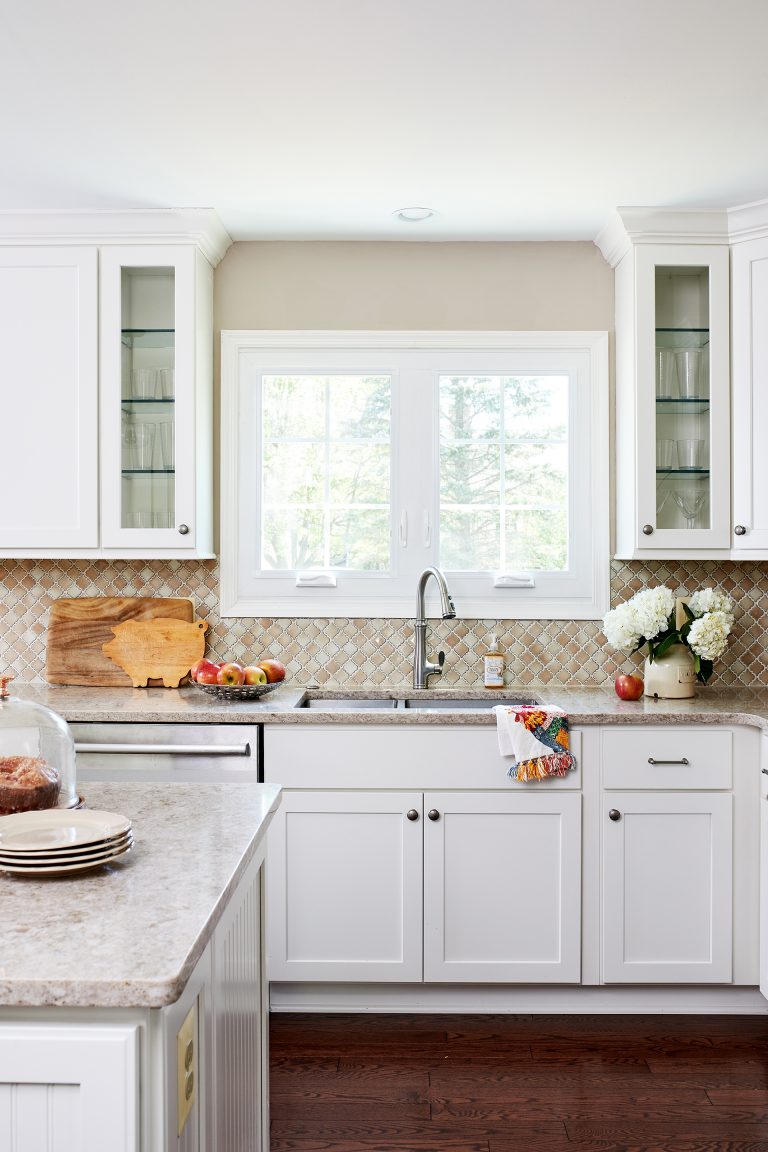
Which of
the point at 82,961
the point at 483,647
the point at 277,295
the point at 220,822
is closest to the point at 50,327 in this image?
the point at 277,295

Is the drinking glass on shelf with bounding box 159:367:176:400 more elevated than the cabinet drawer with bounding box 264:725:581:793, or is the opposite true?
the drinking glass on shelf with bounding box 159:367:176:400

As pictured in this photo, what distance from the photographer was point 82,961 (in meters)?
1.06

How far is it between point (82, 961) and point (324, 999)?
209 centimetres

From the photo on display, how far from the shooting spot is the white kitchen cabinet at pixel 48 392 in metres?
3.21

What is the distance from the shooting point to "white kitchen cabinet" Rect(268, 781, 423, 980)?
2883 mm

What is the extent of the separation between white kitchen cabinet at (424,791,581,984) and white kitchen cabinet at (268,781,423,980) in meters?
0.07

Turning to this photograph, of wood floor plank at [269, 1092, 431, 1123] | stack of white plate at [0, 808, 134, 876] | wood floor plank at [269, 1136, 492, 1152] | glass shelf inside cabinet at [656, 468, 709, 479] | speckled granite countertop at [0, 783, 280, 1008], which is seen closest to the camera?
speckled granite countertop at [0, 783, 280, 1008]

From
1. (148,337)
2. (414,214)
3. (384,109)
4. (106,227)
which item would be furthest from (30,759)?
(414,214)

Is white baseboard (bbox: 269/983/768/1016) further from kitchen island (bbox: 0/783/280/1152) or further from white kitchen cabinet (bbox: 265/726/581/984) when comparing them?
kitchen island (bbox: 0/783/280/1152)

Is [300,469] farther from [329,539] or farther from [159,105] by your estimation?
[159,105]

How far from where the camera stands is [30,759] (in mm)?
1518

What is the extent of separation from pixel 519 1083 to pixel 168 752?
1.33 meters

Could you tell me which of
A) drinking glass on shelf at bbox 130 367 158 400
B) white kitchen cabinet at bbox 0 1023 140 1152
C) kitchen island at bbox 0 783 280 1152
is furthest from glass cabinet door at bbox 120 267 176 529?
white kitchen cabinet at bbox 0 1023 140 1152

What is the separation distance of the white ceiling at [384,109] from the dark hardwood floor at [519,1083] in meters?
2.53
